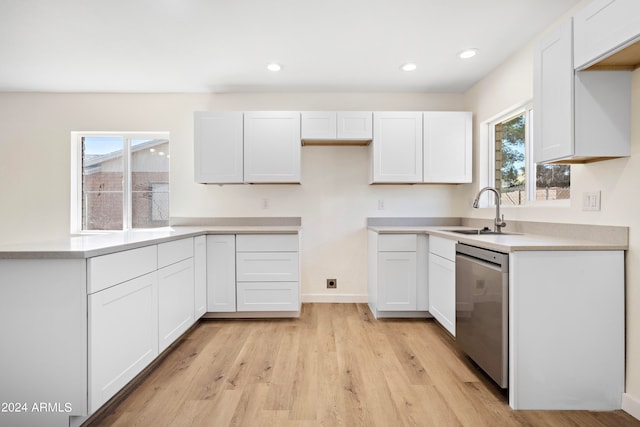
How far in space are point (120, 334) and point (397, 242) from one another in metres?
2.25

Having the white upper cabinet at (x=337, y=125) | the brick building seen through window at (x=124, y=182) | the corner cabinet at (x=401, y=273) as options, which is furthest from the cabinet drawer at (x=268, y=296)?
the white upper cabinet at (x=337, y=125)

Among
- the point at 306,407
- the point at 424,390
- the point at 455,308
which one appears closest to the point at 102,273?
the point at 306,407

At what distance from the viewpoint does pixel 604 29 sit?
4.66 ft

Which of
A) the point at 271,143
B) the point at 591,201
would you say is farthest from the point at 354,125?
the point at 591,201

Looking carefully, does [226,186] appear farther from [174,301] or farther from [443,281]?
[443,281]

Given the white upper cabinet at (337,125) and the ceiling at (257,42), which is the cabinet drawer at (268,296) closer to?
the white upper cabinet at (337,125)

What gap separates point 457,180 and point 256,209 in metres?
2.20

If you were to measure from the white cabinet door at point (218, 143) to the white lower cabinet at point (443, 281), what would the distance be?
6.67 ft

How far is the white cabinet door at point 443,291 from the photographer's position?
2352 millimetres

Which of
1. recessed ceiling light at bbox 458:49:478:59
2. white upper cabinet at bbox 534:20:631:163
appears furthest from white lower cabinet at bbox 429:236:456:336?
recessed ceiling light at bbox 458:49:478:59

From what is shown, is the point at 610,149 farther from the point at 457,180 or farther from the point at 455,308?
the point at 457,180

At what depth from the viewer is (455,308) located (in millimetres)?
2270

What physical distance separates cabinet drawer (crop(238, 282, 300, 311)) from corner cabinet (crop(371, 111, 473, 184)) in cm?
144

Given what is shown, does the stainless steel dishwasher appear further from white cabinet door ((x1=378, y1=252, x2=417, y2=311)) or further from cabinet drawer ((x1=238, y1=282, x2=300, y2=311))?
cabinet drawer ((x1=238, y1=282, x2=300, y2=311))
